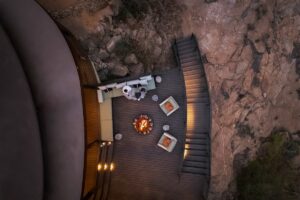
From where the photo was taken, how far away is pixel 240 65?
16.4 meters

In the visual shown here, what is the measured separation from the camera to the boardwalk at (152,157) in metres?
16.2

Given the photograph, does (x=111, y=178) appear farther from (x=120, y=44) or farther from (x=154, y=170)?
(x=120, y=44)

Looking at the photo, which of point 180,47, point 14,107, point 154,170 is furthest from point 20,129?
point 180,47

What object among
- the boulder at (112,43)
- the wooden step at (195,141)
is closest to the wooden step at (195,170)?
the wooden step at (195,141)

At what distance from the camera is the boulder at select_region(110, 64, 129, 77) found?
52.5ft

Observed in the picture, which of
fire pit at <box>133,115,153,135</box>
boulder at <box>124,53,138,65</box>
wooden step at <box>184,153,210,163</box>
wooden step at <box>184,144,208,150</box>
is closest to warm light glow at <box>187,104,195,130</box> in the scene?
wooden step at <box>184,144,208,150</box>

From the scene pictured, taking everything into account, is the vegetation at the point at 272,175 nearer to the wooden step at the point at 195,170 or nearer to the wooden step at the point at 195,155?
the wooden step at the point at 195,170

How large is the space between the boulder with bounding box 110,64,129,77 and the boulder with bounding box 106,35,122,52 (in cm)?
95

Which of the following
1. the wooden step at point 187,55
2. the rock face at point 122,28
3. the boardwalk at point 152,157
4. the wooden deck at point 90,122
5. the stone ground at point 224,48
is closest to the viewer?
the wooden deck at point 90,122

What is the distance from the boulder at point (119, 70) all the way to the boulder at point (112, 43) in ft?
3.13

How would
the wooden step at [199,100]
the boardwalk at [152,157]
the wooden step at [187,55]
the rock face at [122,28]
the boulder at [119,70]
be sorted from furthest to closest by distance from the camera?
the wooden step at [187,55] → the boardwalk at [152,157] → the wooden step at [199,100] → the boulder at [119,70] → the rock face at [122,28]

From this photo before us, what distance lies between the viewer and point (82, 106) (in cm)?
1207

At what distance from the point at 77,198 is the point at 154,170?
5469mm

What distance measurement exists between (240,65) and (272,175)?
22.1 feet
